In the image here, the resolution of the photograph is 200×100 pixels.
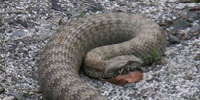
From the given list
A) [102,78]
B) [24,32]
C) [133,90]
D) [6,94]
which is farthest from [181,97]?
[24,32]

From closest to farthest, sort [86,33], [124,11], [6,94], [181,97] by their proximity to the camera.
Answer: [181,97]
[6,94]
[86,33]
[124,11]

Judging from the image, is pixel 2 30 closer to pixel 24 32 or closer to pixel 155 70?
pixel 24 32

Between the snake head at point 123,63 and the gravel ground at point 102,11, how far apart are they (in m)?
0.18

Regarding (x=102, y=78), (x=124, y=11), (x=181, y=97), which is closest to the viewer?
(x=181, y=97)

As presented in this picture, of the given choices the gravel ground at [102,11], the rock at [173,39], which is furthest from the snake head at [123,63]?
the rock at [173,39]

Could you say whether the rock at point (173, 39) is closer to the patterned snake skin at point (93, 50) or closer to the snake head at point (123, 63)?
the patterned snake skin at point (93, 50)

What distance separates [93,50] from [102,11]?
4.07 ft

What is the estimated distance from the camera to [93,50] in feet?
24.1

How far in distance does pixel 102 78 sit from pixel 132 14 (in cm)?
154

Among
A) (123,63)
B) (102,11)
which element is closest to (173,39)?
(123,63)

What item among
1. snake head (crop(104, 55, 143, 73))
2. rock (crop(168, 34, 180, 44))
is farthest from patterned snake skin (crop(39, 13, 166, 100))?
rock (crop(168, 34, 180, 44))

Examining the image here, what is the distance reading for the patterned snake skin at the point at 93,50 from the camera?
6.44m

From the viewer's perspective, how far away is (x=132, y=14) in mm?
8117

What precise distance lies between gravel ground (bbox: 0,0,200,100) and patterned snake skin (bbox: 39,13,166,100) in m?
0.17
